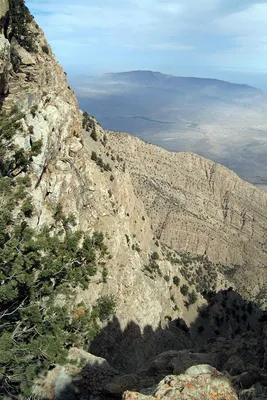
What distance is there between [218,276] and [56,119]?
44977 mm

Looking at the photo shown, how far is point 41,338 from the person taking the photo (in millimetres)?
13984

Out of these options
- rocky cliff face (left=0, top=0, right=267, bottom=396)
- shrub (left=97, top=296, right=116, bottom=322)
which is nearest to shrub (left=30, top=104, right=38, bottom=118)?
rocky cliff face (left=0, top=0, right=267, bottom=396)

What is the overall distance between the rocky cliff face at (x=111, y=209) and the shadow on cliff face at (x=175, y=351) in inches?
36.5

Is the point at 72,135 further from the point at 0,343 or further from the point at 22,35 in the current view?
the point at 0,343

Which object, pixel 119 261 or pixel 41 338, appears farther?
pixel 119 261

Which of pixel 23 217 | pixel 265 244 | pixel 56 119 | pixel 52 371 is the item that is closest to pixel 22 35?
pixel 56 119

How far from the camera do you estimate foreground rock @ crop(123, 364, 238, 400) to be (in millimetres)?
9320

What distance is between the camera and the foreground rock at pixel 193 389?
9.32 m

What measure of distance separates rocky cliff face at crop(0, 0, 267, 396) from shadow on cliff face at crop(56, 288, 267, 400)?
93cm

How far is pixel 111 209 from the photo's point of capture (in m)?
33.4

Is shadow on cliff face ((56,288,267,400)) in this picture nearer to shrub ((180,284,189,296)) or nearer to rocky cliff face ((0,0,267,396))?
rocky cliff face ((0,0,267,396))

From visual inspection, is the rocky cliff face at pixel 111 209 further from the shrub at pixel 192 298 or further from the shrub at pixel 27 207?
the shrub at pixel 27 207

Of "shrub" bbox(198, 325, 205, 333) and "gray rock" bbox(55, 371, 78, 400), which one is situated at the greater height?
"gray rock" bbox(55, 371, 78, 400)

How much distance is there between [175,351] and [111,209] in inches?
614
